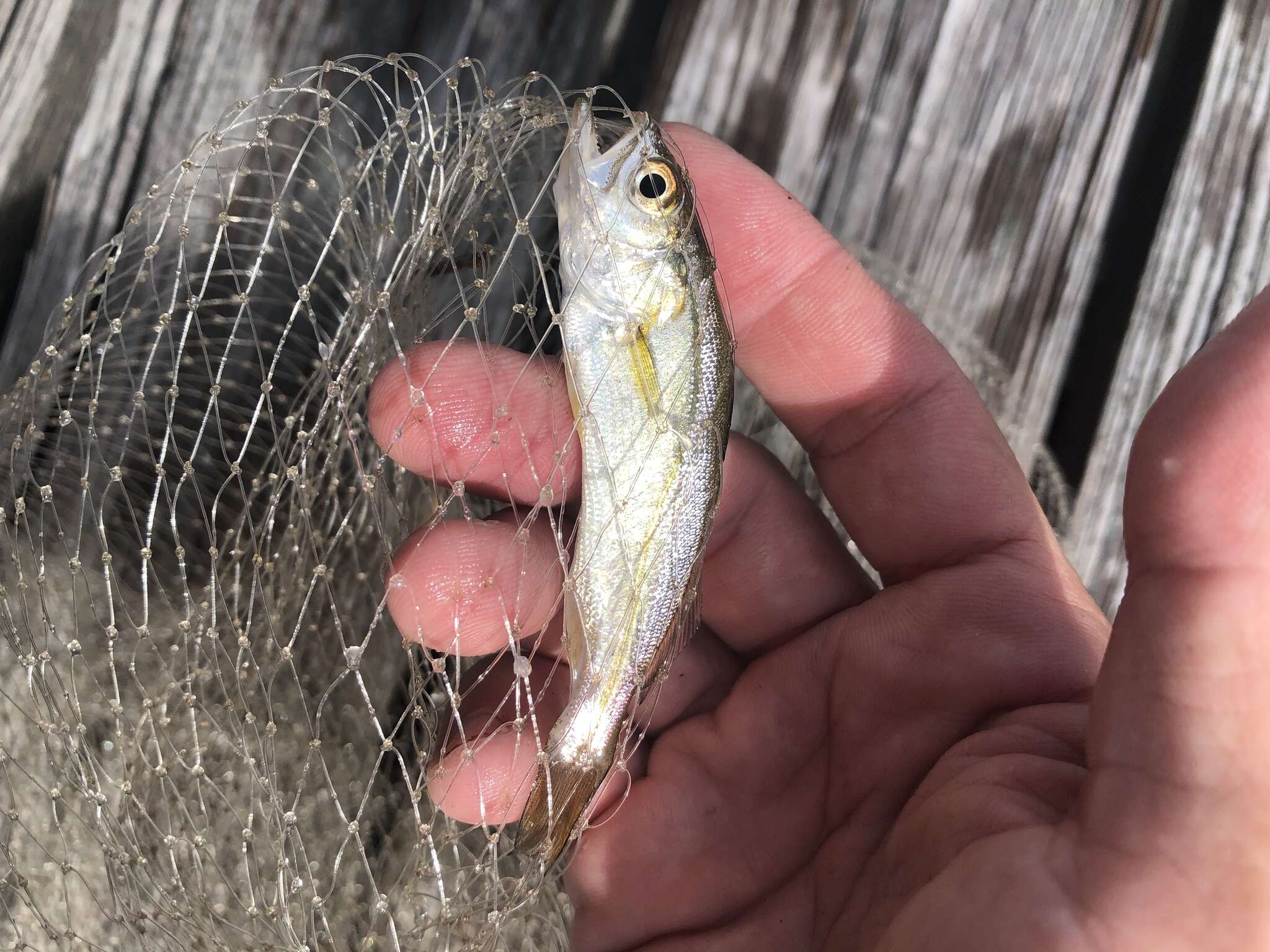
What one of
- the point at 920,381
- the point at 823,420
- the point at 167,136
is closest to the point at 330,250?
the point at 167,136

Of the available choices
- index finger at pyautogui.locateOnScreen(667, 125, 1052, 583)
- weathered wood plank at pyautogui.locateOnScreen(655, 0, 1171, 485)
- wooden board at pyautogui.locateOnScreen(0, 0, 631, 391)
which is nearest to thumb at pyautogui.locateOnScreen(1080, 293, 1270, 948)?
index finger at pyautogui.locateOnScreen(667, 125, 1052, 583)

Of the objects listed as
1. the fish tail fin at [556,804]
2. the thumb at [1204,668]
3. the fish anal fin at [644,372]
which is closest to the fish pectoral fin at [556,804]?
the fish tail fin at [556,804]

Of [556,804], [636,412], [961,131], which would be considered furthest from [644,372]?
[961,131]

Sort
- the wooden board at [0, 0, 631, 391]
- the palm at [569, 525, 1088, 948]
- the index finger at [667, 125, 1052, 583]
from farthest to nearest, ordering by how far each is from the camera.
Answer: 1. the wooden board at [0, 0, 631, 391]
2. the index finger at [667, 125, 1052, 583]
3. the palm at [569, 525, 1088, 948]

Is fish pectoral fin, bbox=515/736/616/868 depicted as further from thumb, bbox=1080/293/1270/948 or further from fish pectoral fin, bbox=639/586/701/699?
thumb, bbox=1080/293/1270/948

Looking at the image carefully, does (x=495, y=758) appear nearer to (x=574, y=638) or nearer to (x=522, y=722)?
(x=522, y=722)
